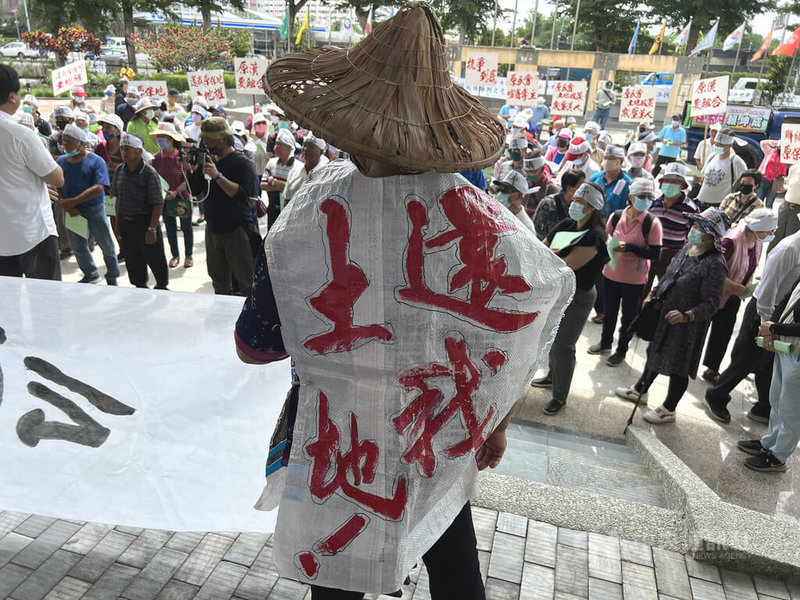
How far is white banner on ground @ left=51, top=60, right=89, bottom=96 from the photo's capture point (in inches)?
432

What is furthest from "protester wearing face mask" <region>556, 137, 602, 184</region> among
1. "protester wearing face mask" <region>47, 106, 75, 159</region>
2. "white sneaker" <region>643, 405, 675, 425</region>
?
"protester wearing face mask" <region>47, 106, 75, 159</region>

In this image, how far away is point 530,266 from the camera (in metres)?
1.37

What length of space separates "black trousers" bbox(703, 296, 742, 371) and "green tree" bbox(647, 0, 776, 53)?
32.8m

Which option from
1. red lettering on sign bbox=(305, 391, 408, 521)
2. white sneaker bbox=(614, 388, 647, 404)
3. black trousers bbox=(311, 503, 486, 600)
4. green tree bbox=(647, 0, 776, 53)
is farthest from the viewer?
green tree bbox=(647, 0, 776, 53)

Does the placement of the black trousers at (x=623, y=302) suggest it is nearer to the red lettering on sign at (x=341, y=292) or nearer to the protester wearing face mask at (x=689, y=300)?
the protester wearing face mask at (x=689, y=300)

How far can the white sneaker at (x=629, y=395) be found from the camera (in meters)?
4.66

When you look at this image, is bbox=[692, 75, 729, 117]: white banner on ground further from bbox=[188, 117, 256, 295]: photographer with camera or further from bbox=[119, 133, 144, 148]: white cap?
bbox=[119, 133, 144, 148]: white cap

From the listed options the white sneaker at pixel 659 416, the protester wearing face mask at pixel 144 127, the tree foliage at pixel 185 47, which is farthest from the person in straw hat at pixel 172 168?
the tree foliage at pixel 185 47

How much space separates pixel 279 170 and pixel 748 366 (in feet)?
15.9

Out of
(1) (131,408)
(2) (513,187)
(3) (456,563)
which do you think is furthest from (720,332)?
(1) (131,408)

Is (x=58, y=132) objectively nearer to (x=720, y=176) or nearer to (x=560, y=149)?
(x=560, y=149)

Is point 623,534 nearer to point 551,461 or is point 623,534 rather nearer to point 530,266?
point 551,461

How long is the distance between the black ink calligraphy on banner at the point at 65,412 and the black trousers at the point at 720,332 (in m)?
4.40

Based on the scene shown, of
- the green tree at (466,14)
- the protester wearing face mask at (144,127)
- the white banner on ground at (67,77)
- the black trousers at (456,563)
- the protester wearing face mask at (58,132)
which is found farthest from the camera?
the green tree at (466,14)
